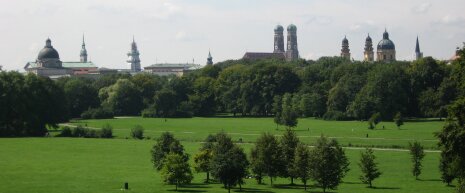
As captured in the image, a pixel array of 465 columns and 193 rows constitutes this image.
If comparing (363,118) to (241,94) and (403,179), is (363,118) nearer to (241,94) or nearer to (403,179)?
(241,94)

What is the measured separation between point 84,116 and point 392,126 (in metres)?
49.9

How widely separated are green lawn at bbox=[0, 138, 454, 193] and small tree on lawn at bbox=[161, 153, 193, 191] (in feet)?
1.53


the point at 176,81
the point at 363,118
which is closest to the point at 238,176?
the point at 363,118

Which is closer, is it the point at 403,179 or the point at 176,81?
the point at 403,179

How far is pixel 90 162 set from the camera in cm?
5584

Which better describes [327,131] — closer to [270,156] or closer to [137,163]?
[137,163]

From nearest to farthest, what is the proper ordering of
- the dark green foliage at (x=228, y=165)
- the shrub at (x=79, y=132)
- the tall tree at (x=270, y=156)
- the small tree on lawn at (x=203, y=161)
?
1. the dark green foliage at (x=228, y=165)
2. the tall tree at (x=270, y=156)
3. the small tree on lawn at (x=203, y=161)
4. the shrub at (x=79, y=132)

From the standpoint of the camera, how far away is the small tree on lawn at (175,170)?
43.7m

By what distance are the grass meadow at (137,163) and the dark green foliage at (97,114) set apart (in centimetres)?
3157

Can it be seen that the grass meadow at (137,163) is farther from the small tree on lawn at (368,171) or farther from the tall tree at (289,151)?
the tall tree at (289,151)

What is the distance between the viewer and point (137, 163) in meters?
55.3

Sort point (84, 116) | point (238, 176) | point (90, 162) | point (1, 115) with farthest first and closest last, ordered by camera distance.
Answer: point (84, 116), point (1, 115), point (90, 162), point (238, 176)

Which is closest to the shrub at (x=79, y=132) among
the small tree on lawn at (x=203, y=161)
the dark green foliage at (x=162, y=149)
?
the dark green foliage at (x=162, y=149)

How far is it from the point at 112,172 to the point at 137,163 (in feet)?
18.1
